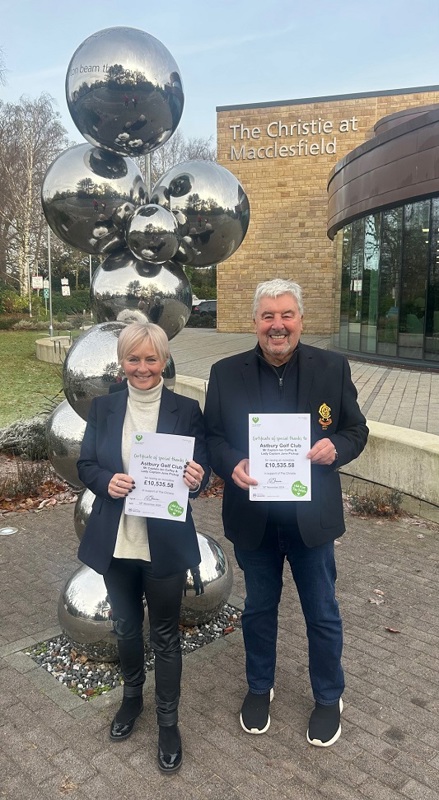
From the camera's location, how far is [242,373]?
2.63 metres

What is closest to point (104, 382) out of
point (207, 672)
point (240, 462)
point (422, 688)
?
point (240, 462)

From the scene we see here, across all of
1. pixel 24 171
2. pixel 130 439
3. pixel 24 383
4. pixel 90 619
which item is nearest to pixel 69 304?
pixel 24 171

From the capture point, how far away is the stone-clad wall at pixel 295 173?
21.6 meters

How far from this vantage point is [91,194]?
3.43m

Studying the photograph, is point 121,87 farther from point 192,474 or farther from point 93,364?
point 192,474

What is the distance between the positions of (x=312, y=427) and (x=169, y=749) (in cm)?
147

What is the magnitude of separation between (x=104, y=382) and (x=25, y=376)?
1228cm

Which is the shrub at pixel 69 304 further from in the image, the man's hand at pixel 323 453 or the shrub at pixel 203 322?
the man's hand at pixel 323 453

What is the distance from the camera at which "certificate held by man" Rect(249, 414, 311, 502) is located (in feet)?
7.95

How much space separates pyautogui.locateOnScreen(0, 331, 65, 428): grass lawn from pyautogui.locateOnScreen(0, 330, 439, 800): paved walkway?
16.9 ft

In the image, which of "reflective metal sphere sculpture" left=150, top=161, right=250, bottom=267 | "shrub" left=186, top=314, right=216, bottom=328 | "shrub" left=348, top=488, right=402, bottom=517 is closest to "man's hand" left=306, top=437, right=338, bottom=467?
"reflective metal sphere sculpture" left=150, top=161, right=250, bottom=267

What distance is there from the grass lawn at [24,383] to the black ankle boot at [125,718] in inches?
227

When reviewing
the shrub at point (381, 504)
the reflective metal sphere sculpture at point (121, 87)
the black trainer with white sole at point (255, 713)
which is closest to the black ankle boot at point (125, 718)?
the black trainer with white sole at point (255, 713)

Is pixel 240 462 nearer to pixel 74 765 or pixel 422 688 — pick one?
pixel 74 765
